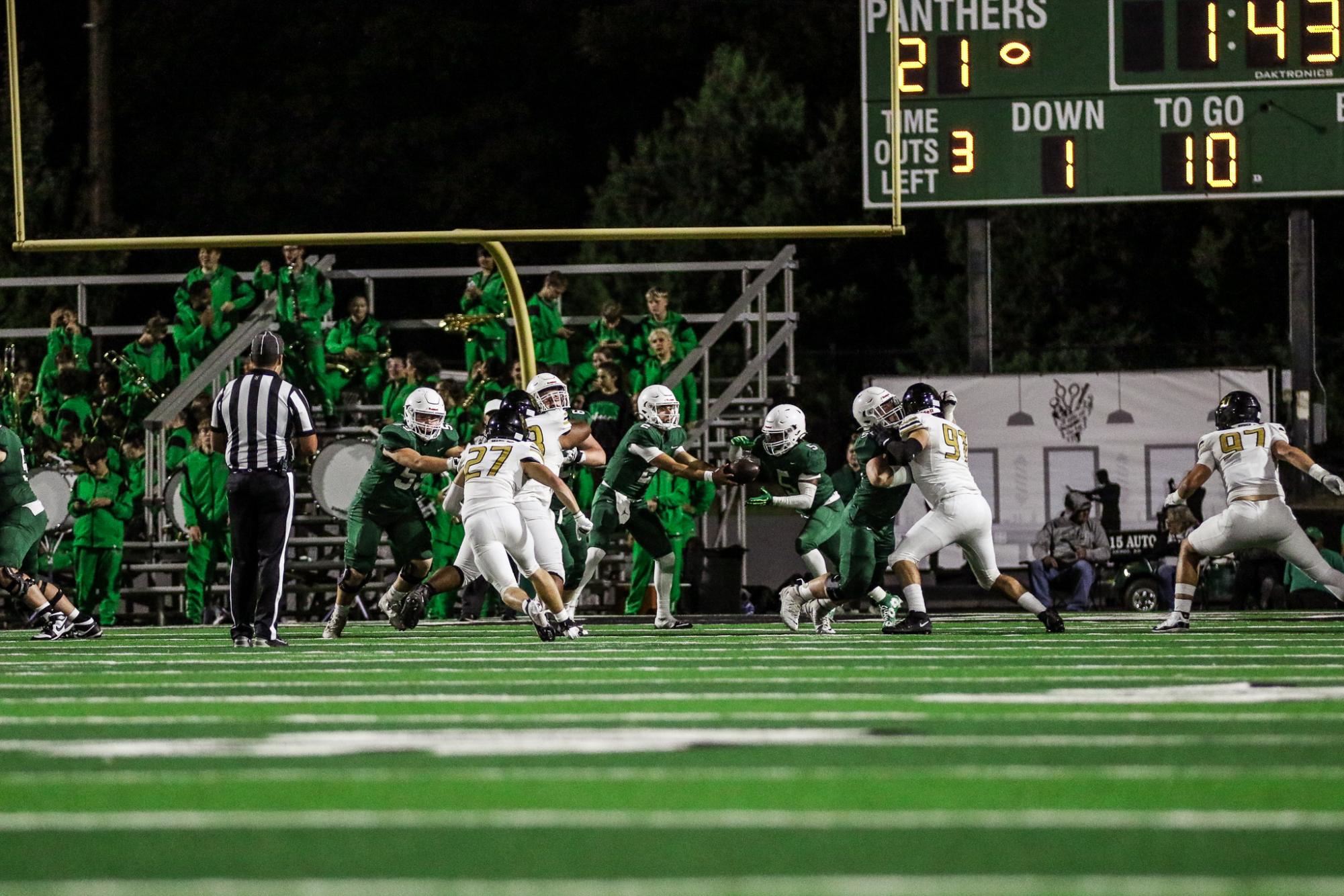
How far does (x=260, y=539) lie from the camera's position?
1223 centimetres

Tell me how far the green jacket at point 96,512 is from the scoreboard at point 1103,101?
6.22m

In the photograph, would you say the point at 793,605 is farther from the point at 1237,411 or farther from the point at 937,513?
the point at 1237,411

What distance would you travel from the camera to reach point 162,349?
19.6 m

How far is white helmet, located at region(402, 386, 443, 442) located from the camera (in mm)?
13617

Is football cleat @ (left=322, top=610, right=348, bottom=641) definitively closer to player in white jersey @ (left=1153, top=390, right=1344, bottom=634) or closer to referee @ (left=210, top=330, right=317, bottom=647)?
referee @ (left=210, top=330, right=317, bottom=647)

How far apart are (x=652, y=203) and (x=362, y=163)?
6.06m

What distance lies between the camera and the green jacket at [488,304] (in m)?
19.0

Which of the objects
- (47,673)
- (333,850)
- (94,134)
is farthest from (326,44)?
(333,850)

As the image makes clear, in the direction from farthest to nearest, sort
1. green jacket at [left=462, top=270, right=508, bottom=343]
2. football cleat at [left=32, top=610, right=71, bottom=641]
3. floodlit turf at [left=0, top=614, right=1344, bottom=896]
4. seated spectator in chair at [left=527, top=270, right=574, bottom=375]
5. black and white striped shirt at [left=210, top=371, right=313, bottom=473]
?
green jacket at [left=462, top=270, right=508, bottom=343], seated spectator in chair at [left=527, top=270, right=574, bottom=375], football cleat at [left=32, top=610, right=71, bottom=641], black and white striped shirt at [left=210, top=371, right=313, bottom=473], floodlit turf at [left=0, top=614, right=1344, bottom=896]

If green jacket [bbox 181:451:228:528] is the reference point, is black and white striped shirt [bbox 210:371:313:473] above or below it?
above

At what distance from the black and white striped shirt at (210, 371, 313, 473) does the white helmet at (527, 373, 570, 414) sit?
2.17 metres

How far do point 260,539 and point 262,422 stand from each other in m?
0.62

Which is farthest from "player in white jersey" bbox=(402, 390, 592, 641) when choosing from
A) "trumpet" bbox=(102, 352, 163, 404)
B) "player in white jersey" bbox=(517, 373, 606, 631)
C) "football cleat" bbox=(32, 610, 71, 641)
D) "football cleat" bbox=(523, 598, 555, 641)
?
"trumpet" bbox=(102, 352, 163, 404)

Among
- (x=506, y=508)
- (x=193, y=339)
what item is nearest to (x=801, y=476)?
(x=506, y=508)
